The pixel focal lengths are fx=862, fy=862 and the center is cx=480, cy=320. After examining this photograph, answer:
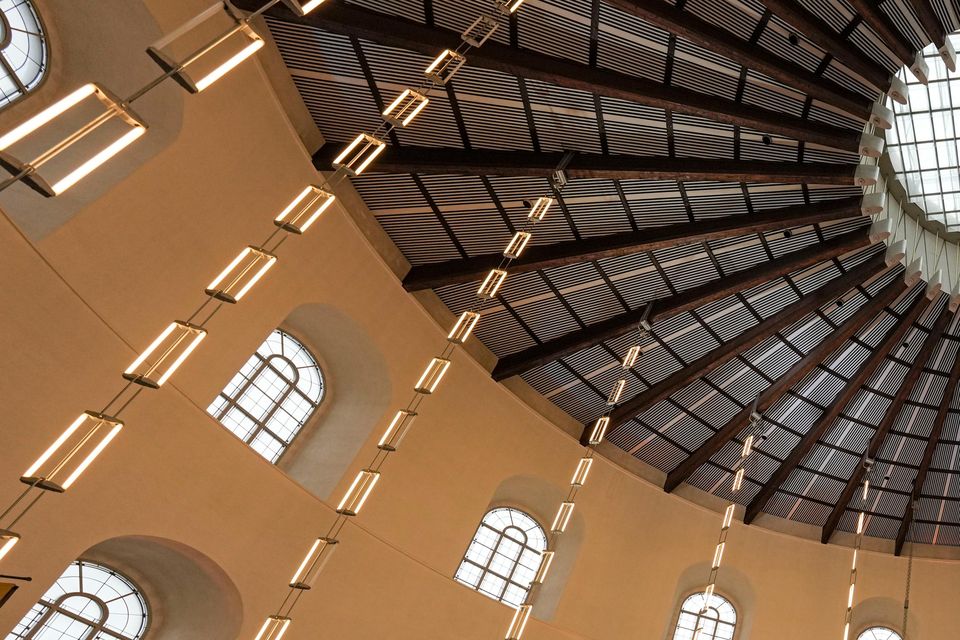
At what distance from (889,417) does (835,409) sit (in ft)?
5.77

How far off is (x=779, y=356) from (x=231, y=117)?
15260mm

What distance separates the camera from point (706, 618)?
26609 mm

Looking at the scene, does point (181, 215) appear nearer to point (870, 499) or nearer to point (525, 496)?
point (525, 496)

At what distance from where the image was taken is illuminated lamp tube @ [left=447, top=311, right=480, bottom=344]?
14492 mm

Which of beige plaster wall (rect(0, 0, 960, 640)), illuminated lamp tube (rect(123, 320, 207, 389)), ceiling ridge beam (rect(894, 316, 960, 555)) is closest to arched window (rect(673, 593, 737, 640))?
beige plaster wall (rect(0, 0, 960, 640))

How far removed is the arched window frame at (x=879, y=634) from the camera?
27.6m

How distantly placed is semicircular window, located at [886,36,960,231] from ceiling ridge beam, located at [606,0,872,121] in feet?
15.0

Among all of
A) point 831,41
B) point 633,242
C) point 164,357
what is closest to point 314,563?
point 633,242

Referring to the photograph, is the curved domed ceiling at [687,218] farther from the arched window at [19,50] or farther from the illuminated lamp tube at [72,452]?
the illuminated lamp tube at [72,452]

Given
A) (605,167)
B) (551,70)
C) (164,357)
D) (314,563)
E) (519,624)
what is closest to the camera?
(164,357)

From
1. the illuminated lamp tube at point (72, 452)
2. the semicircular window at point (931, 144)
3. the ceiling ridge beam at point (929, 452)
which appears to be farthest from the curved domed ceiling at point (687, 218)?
the illuminated lamp tube at point (72, 452)

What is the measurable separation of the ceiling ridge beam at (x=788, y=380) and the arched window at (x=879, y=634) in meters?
8.03

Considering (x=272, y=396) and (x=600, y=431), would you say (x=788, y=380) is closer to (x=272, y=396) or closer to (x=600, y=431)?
(x=600, y=431)

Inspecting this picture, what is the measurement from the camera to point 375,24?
49.4 ft
